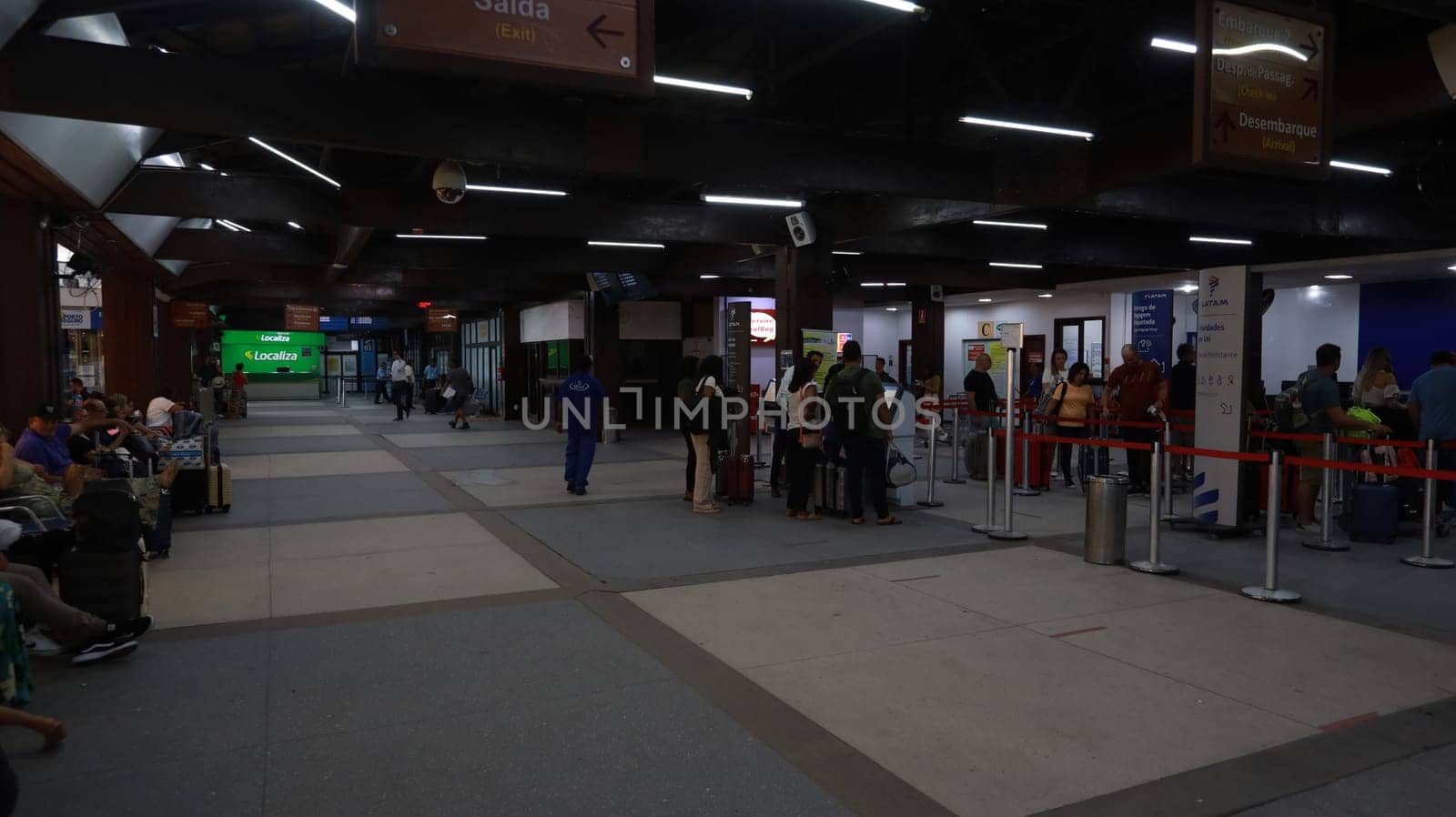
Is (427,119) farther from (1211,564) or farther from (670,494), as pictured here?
(1211,564)

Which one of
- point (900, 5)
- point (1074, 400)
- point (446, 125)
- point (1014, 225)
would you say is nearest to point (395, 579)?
point (446, 125)

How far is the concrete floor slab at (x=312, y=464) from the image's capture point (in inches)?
507

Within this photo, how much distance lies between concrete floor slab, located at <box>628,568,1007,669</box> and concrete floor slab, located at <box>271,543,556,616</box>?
1184 millimetres

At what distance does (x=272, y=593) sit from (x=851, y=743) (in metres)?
4.43

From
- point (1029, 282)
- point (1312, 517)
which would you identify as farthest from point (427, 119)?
point (1029, 282)

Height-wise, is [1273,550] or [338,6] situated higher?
[338,6]

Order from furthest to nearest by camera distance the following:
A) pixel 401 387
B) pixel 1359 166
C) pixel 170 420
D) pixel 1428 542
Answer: pixel 401 387 < pixel 170 420 < pixel 1359 166 < pixel 1428 542

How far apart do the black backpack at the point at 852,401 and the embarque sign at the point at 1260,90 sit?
3.70m

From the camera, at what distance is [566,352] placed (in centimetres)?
2103

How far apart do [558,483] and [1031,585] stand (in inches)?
272

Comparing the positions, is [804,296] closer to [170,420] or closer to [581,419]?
[581,419]

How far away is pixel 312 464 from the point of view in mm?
14023

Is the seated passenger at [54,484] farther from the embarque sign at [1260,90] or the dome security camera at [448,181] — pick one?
the embarque sign at [1260,90]

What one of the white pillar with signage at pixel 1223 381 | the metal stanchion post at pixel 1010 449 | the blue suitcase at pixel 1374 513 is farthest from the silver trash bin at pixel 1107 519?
the blue suitcase at pixel 1374 513
